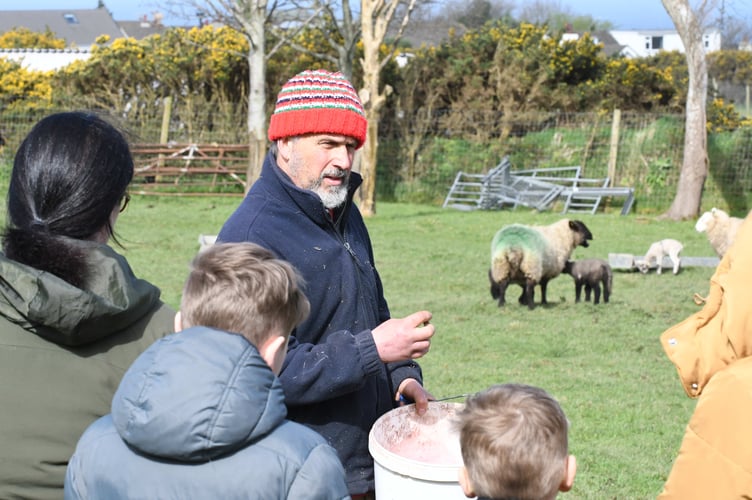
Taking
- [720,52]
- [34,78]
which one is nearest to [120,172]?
[34,78]

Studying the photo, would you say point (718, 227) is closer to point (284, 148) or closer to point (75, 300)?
point (284, 148)

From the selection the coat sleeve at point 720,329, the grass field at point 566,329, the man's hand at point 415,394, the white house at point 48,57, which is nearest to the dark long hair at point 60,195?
the man's hand at point 415,394

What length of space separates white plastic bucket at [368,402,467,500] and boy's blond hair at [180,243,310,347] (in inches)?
21.5

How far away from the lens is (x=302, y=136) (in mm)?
3342

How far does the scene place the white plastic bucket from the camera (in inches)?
101

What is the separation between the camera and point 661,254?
13.9m

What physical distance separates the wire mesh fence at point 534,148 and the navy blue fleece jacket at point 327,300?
69.6 ft

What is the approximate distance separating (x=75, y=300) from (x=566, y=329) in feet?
26.8

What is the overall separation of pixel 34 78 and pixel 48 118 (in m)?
26.9

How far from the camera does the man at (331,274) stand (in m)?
2.90

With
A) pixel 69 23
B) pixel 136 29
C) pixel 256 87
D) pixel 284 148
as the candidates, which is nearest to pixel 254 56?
pixel 256 87

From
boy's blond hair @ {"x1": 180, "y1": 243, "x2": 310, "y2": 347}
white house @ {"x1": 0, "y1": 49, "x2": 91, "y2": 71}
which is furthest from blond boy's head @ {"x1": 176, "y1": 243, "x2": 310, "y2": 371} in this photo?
white house @ {"x1": 0, "y1": 49, "x2": 91, "y2": 71}

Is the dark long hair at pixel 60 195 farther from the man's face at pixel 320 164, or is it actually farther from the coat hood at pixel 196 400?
the man's face at pixel 320 164

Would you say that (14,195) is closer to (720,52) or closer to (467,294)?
(467,294)
